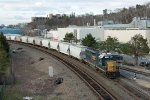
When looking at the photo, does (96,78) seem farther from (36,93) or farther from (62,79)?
(36,93)

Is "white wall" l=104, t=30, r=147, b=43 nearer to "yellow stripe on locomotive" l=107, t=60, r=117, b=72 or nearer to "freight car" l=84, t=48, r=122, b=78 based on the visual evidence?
"freight car" l=84, t=48, r=122, b=78

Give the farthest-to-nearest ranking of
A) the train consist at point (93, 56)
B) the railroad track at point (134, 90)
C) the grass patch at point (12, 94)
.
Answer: the train consist at point (93, 56) → the grass patch at point (12, 94) → the railroad track at point (134, 90)

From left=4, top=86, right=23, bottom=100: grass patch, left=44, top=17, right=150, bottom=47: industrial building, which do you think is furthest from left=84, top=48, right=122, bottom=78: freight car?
left=44, top=17, right=150, bottom=47: industrial building

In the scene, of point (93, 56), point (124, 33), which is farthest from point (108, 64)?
point (124, 33)

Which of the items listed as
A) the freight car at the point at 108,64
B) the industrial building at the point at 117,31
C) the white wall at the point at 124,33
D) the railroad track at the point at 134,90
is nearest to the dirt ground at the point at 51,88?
the freight car at the point at 108,64

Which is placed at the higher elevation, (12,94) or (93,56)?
(93,56)

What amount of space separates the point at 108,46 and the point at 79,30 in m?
41.4

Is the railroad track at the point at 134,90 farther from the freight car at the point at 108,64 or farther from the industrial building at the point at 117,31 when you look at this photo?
the industrial building at the point at 117,31

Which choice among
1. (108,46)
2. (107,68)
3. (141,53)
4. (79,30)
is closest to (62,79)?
(107,68)

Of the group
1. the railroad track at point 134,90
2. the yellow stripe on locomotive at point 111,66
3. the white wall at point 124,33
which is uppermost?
the white wall at point 124,33

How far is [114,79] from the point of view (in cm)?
3941

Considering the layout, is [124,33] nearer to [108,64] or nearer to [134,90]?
[108,64]

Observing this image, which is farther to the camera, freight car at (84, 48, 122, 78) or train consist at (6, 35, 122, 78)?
train consist at (6, 35, 122, 78)

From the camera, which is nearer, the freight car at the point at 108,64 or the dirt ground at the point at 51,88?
the dirt ground at the point at 51,88
